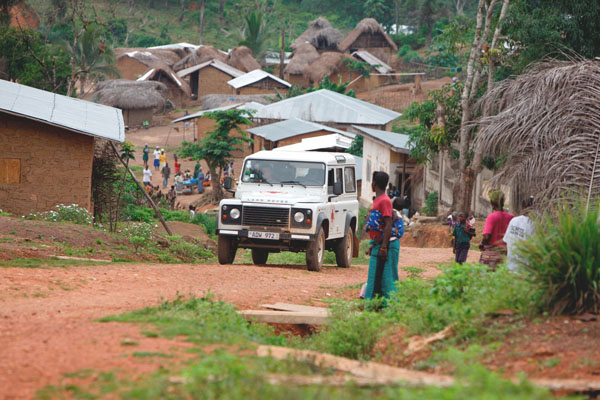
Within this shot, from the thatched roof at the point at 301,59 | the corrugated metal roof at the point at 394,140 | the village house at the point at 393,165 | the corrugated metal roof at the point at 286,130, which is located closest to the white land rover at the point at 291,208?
the corrugated metal roof at the point at 394,140

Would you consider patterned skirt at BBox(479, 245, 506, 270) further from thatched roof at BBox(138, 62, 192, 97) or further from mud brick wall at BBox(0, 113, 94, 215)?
thatched roof at BBox(138, 62, 192, 97)

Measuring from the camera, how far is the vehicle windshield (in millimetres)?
13547

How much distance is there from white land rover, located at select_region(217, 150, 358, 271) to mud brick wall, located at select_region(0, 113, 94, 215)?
5.63m

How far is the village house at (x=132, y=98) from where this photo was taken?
2009 inches

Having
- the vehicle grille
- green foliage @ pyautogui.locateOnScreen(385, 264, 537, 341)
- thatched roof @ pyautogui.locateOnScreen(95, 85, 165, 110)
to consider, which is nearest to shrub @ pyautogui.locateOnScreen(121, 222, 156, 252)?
the vehicle grille

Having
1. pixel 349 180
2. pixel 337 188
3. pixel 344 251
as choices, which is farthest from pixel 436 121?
pixel 337 188

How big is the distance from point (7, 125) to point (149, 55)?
4847 cm

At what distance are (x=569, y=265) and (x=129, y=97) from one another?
157 feet

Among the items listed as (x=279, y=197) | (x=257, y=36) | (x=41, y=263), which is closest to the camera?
(x=41, y=263)

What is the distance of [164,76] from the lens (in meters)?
59.4

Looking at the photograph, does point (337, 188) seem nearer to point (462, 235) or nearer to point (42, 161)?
point (462, 235)

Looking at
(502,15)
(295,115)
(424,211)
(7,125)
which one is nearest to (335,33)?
(295,115)

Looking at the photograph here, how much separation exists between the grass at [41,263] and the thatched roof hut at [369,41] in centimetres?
6104

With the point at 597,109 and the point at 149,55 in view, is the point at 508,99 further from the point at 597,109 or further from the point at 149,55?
the point at 149,55
